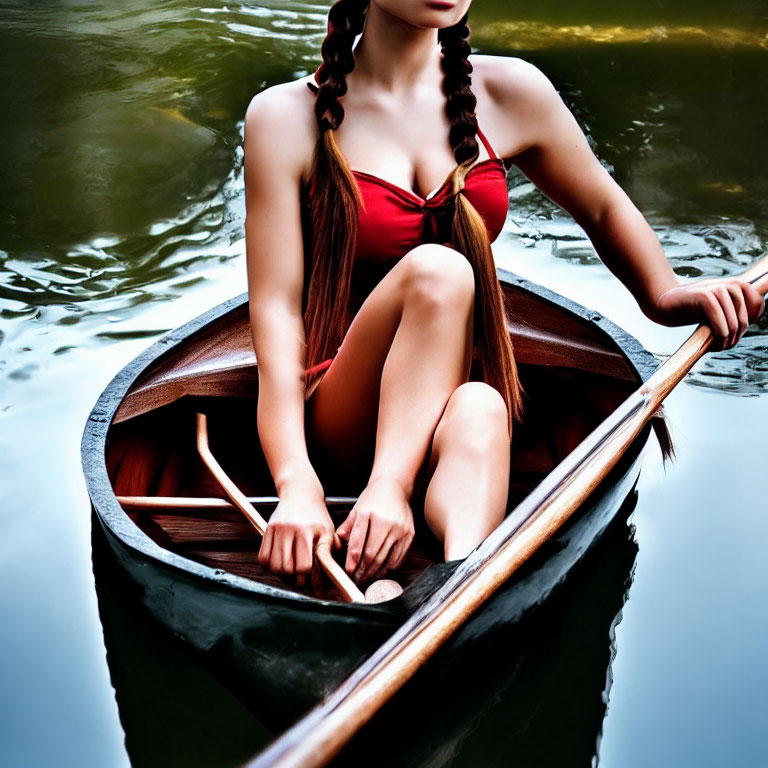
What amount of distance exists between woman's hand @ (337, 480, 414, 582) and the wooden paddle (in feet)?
0.58

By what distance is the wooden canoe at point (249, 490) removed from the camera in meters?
1.18

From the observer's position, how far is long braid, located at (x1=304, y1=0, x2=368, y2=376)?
1.46 meters

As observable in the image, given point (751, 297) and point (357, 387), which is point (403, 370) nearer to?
point (357, 387)

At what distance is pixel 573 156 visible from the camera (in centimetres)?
166

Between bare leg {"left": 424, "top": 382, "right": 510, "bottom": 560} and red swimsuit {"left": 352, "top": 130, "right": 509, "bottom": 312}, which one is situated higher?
red swimsuit {"left": 352, "top": 130, "right": 509, "bottom": 312}

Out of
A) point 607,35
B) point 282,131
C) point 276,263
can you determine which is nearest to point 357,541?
point 276,263

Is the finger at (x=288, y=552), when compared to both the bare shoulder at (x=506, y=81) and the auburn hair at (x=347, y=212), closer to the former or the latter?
the auburn hair at (x=347, y=212)

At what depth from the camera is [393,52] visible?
58.7 inches

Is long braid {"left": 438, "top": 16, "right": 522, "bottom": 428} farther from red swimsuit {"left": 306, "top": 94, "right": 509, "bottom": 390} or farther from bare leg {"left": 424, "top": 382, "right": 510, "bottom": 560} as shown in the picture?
bare leg {"left": 424, "top": 382, "right": 510, "bottom": 560}

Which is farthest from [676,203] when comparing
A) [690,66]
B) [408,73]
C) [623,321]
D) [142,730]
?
[142,730]

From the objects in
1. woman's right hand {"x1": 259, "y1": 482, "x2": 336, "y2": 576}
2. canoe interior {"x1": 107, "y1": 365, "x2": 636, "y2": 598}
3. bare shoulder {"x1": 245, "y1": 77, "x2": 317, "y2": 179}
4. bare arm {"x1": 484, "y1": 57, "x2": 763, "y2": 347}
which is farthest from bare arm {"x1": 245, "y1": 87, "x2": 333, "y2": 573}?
bare arm {"x1": 484, "y1": 57, "x2": 763, "y2": 347}

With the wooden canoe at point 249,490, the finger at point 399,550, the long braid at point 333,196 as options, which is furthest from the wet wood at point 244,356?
the finger at point 399,550

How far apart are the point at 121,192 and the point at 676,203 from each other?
176 centimetres

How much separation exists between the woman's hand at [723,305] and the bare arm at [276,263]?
0.54 m
